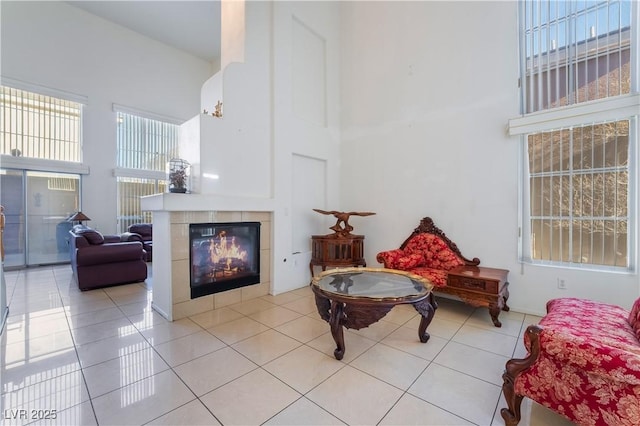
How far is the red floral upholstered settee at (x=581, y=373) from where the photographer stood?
3.87 feet

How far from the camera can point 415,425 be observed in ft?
4.91

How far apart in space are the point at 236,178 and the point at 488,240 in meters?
3.39

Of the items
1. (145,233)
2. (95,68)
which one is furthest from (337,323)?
(95,68)

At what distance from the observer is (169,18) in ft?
20.3

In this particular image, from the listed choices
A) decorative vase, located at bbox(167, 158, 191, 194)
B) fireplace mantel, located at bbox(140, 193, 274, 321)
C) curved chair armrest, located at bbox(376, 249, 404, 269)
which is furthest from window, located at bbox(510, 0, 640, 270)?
decorative vase, located at bbox(167, 158, 191, 194)

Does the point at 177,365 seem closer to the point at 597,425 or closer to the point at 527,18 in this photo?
the point at 597,425

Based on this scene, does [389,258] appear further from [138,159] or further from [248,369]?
[138,159]

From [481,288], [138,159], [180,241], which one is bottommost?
[481,288]

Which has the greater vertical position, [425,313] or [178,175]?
[178,175]

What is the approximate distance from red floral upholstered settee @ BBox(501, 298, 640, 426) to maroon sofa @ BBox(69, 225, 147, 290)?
4.98 metres

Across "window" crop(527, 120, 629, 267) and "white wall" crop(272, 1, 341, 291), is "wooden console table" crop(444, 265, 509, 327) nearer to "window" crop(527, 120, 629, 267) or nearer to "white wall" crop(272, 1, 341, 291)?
"window" crop(527, 120, 629, 267)

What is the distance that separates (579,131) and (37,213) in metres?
9.44

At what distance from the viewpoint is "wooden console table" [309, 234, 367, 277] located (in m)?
3.98

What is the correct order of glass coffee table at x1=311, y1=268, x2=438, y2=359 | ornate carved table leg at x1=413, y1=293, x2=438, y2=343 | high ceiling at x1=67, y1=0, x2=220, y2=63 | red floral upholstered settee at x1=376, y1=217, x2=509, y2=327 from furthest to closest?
high ceiling at x1=67, y1=0, x2=220, y2=63 < red floral upholstered settee at x1=376, y1=217, x2=509, y2=327 < ornate carved table leg at x1=413, y1=293, x2=438, y2=343 < glass coffee table at x1=311, y1=268, x2=438, y2=359
